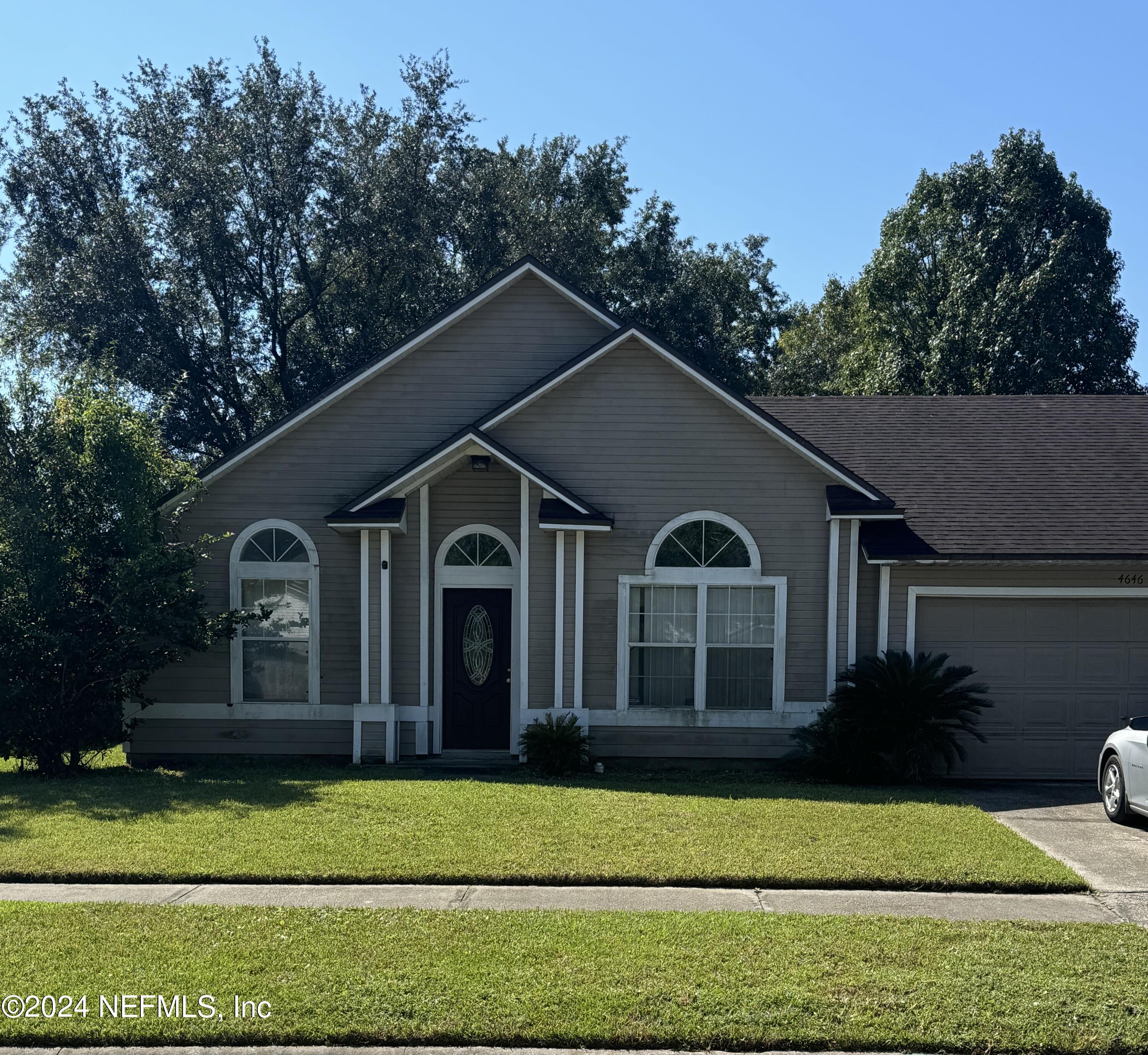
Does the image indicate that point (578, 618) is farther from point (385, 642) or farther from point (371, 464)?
point (371, 464)

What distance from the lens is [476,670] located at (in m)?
14.5

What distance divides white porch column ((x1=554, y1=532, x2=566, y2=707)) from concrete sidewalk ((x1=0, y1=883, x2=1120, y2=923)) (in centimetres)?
567

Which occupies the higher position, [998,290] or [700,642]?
[998,290]

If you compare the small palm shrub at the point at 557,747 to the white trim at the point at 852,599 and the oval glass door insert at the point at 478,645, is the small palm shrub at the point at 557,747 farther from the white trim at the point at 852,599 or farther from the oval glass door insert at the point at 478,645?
the white trim at the point at 852,599

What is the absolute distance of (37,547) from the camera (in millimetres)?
12469

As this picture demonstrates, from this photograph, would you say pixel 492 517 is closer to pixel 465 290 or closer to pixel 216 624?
pixel 216 624

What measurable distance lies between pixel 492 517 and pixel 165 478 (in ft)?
13.8

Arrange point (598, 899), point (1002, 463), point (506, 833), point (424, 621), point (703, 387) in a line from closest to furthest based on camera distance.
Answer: point (598, 899), point (506, 833), point (703, 387), point (424, 621), point (1002, 463)

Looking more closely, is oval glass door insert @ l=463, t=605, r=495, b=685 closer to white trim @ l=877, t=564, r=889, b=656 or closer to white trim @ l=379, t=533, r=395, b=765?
white trim @ l=379, t=533, r=395, b=765

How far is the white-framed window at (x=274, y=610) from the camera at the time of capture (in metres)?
14.3

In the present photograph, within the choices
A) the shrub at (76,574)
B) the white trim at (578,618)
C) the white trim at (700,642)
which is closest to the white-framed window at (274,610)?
the shrub at (76,574)

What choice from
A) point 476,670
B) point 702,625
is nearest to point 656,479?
point 702,625

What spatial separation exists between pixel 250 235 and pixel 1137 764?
25.5 m

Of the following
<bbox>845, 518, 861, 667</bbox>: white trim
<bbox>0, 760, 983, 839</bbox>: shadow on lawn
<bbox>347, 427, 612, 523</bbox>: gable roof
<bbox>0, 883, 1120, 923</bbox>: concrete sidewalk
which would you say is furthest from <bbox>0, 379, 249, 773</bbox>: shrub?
<bbox>845, 518, 861, 667</bbox>: white trim
